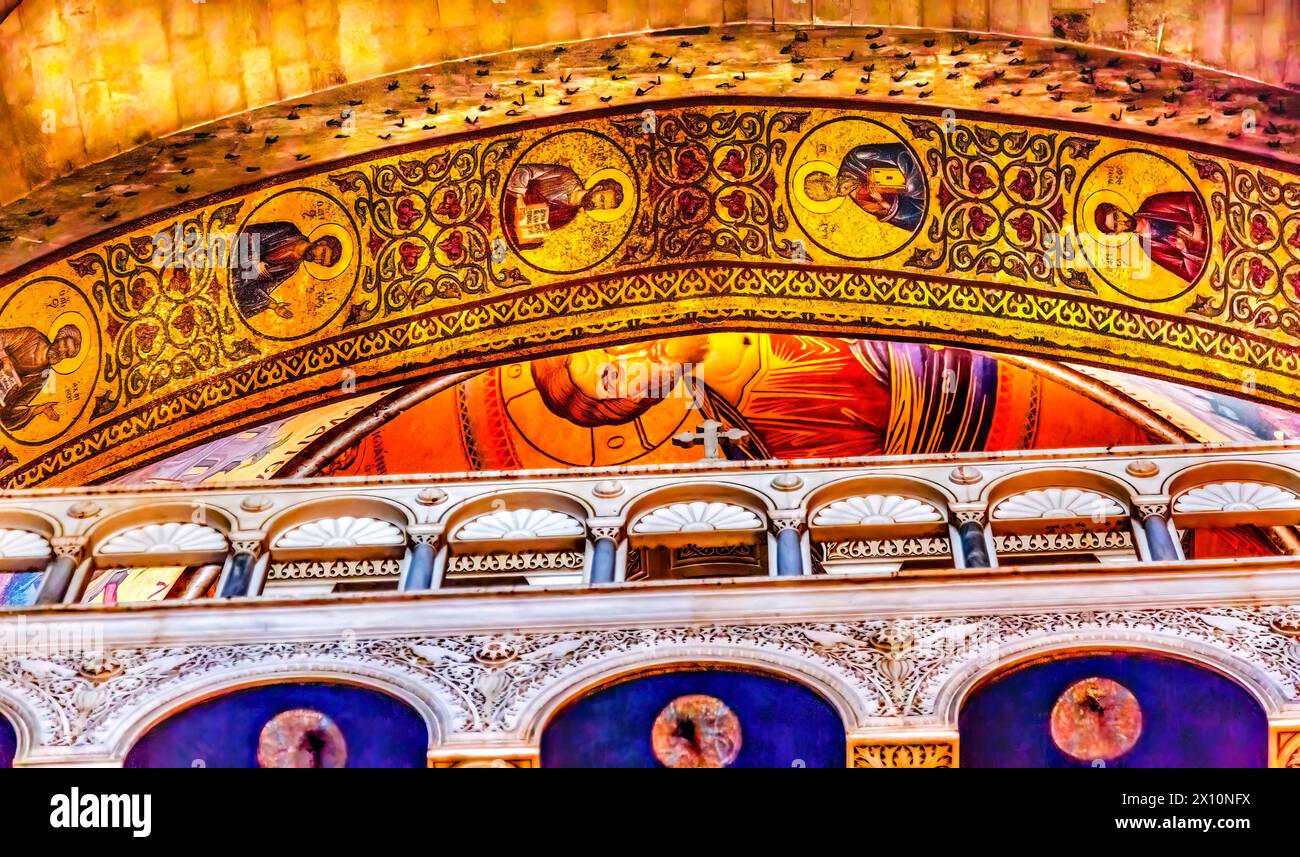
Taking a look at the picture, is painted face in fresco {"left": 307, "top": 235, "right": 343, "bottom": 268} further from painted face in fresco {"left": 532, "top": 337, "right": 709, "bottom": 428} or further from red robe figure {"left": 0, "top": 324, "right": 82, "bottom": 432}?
painted face in fresco {"left": 532, "top": 337, "right": 709, "bottom": 428}

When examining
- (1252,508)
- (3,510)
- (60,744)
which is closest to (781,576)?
(1252,508)

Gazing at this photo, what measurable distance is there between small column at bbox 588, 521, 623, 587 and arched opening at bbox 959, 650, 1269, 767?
5.72 ft

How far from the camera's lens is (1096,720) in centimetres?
662

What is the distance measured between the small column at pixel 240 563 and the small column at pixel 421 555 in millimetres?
616

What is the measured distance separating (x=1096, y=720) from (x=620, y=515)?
233 cm

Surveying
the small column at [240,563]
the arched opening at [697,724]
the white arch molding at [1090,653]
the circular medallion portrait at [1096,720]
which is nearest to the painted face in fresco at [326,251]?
the small column at [240,563]

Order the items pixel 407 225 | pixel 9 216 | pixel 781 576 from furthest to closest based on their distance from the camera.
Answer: pixel 407 225, pixel 9 216, pixel 781 576

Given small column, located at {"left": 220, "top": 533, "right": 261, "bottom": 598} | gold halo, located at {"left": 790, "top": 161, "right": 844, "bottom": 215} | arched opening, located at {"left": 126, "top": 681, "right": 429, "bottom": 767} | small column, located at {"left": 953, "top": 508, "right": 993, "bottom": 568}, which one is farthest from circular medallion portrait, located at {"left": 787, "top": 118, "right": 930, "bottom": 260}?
arched opening, located at {"left": 126, "top": 681, "right": 429, "bottom": 767}

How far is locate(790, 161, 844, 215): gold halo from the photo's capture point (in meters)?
11.3

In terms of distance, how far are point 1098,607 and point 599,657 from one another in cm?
175

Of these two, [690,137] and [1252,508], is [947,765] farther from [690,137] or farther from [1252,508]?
[690,137]

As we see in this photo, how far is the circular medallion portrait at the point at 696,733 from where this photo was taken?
6625 millimetres

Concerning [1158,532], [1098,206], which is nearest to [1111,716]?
[1158,532]

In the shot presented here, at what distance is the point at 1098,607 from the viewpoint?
709 centimetres
